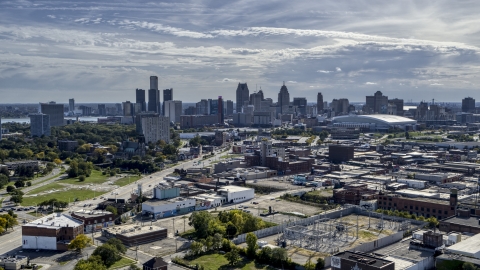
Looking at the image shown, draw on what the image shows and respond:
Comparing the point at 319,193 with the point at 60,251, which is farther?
the point at 319,193

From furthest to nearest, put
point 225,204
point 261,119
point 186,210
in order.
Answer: point 261,119
point 225,204
point 186,210

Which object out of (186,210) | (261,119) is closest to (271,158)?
(186,210)

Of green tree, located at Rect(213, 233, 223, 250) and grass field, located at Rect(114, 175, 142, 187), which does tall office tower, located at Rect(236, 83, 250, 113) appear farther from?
green tree, located at Rect(213, 233, 223, 250)

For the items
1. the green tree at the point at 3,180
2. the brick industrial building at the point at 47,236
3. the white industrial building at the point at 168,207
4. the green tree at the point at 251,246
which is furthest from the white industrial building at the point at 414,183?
the green tree at the point at 3,180

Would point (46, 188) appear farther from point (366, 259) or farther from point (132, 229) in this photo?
point (366, 259)

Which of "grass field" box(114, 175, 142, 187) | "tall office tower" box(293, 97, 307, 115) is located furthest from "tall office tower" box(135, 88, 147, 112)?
"grass field" box(114, 175, 142, 187)

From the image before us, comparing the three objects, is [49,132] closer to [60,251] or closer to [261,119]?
[261,119]
